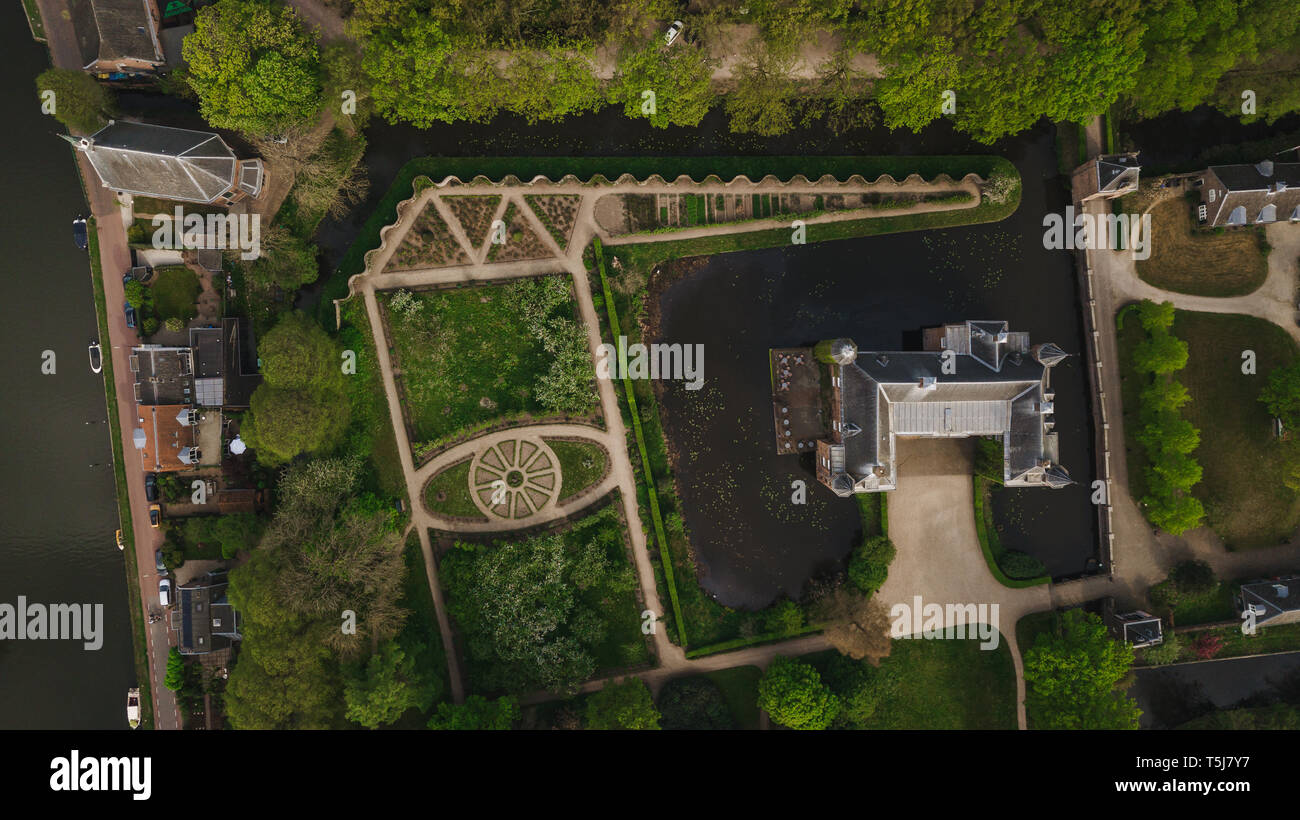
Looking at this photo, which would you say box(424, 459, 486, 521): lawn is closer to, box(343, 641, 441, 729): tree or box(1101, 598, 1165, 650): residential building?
box(343, 641, 441, 729): tree

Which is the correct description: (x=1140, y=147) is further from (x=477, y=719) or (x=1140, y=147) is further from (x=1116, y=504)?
(x=477, y=719)

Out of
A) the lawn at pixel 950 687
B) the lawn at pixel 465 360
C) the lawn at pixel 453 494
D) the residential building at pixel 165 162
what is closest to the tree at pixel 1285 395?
the lawn at pixel 950 687

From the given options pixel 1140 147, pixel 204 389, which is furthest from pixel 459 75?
pixel 1140 147

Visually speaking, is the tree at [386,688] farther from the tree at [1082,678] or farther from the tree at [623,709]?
the tree at [1082,678]

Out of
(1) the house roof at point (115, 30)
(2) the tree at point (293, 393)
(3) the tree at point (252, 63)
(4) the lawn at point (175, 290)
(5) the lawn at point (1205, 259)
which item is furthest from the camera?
(5) the lawn at point (1205, 259)

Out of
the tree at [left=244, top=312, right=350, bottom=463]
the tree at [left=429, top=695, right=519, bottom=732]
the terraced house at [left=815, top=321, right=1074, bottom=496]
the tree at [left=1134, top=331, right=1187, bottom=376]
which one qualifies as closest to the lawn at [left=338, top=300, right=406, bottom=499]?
the tree at [left=244, top=312, right=350, bottom=463]

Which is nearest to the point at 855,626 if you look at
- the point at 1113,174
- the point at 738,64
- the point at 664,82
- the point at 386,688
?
the point at 386,688
